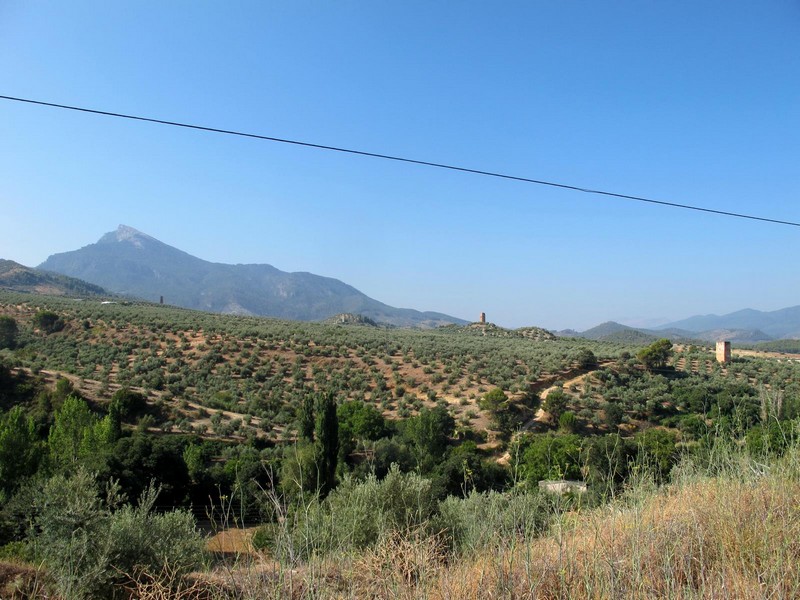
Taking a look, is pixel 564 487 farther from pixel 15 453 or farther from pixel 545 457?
pixel 15 453

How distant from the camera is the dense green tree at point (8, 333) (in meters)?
35.0

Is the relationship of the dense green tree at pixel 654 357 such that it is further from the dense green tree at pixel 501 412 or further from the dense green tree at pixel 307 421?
the dense green tree at pixel 307 421

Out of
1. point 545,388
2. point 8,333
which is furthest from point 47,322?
point 545,388

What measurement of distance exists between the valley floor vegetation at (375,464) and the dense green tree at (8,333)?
0.19 metres

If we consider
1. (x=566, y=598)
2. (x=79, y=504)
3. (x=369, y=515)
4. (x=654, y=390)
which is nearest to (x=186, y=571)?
(x=79, y=504)

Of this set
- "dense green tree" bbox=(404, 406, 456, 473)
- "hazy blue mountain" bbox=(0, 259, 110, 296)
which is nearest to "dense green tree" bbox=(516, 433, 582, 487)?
"dense green tree" bbox=(404, 406, 456, 473)

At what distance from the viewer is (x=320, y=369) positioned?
33625mm

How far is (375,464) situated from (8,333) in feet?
108

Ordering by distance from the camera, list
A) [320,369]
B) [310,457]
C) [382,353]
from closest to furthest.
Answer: [310,457] < [320,369] < [382,353]

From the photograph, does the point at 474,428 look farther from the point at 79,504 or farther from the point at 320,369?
the point at 79,504

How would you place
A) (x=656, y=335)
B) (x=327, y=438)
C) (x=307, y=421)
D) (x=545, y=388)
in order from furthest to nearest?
(x=656, y=335), (x=545, y=388), (x=307, y=421), (x=327, y=438)

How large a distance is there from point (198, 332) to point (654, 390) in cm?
3342

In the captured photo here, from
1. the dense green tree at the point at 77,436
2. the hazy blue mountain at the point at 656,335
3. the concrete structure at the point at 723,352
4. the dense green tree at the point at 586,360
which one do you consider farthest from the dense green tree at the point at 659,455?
the hazy blue mountain at the point at 656,335

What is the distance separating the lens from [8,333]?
3603 centimetres
